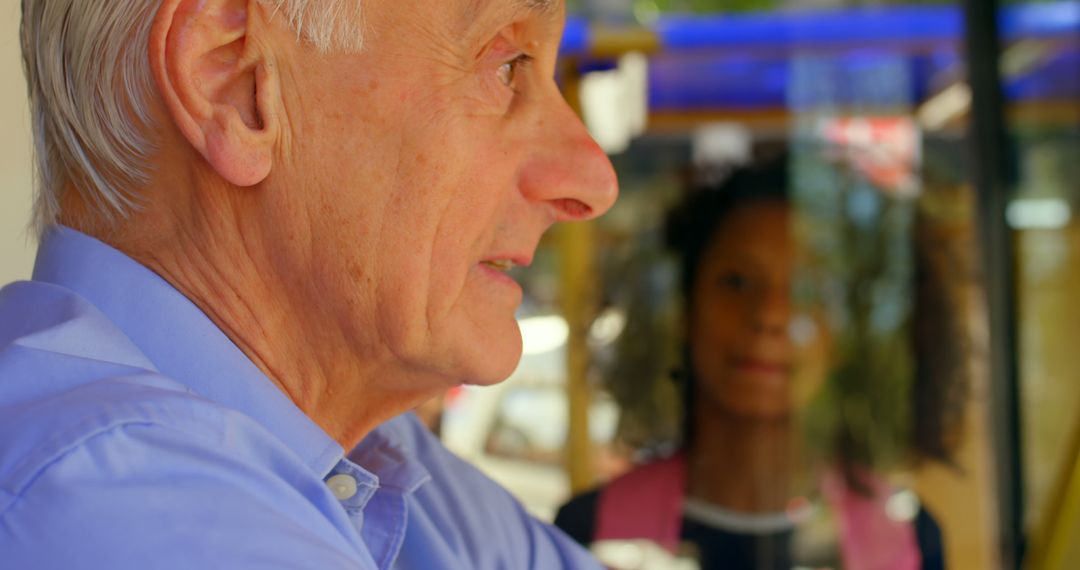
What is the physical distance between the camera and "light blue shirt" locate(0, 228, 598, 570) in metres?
0.74

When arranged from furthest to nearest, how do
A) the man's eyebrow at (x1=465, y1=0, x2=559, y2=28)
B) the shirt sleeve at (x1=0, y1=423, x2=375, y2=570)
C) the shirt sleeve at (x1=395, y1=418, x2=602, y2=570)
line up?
the shirt sleeve at (x1=395, y1=418, x2=602, y2=570)
the man's eyebrow at (x1=465, y1=0, x2=559, y2=28)
the shirt sleeve at (x1=0, y1=423, x2=375, y2=570)

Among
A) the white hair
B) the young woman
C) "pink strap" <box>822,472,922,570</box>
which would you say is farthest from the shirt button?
"pink strap" <box>822,472,922,570</box>

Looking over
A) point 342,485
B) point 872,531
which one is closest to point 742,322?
point 872,531

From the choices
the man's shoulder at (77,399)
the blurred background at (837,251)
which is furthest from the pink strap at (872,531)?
the man's shoulder at (77,399)

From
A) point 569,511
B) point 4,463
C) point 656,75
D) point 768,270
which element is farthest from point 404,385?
point 656,75

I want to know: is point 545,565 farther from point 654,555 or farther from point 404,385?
point 654,555

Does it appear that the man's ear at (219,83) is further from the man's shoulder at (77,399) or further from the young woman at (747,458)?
the young woman at (747,458)

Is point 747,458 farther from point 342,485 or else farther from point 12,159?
point 342,485

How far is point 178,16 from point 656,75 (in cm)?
328

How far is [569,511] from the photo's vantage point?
359 centimetres

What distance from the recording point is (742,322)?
3758 millimetres

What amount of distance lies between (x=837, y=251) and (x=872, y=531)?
39.4 inches

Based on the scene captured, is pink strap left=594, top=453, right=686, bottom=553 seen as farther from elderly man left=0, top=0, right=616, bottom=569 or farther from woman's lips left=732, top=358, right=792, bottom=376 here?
elderly man left=0, top=0, right=616, bottom=569

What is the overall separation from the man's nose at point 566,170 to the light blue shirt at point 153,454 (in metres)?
0.32
